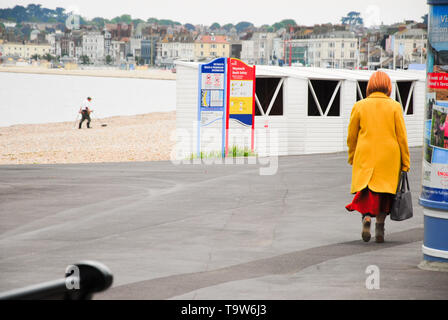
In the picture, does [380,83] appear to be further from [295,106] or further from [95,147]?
[95,147]

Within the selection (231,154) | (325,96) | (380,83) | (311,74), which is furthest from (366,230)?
(325,96)

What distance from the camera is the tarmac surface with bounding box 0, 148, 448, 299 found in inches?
231

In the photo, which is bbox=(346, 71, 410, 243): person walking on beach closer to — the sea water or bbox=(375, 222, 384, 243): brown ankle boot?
bbox=(375, 222, 384, 243): brown ankle boot

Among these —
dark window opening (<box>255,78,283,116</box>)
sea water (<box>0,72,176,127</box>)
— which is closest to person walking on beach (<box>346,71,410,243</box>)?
dark window opening (<box>255,78,283,116</box>)

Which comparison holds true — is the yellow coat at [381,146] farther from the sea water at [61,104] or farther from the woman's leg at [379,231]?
the sea water at [61,104]

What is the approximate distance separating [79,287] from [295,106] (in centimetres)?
2038

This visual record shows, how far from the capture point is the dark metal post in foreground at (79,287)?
2.39 meters

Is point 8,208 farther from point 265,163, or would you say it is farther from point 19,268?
point 265,163

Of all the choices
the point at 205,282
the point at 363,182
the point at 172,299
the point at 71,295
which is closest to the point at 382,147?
the point at 363,182

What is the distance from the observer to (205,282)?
19.6 feet

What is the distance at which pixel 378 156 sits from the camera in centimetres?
786

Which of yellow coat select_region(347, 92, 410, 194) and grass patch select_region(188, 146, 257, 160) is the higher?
yellow coat select_region(347, 92, 410, 194)

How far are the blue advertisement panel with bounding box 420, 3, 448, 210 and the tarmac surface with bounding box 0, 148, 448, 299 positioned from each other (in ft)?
2.14

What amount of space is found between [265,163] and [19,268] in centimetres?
1198
